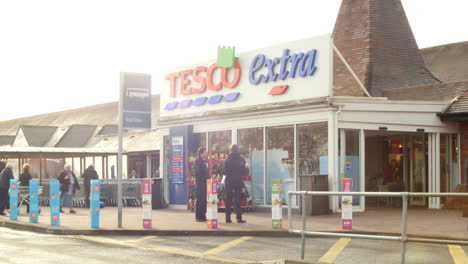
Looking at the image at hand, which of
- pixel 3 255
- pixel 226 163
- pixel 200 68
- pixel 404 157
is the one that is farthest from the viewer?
pixel 200 68

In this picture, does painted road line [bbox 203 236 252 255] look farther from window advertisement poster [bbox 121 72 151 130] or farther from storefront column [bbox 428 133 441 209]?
storefront column [bbox 428 133 441 209]

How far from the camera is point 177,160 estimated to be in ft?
79.8

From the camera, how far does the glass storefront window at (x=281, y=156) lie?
20836mm

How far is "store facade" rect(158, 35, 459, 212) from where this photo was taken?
64.4 feet

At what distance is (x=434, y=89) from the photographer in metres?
23.0

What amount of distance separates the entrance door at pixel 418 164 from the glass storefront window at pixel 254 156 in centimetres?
484

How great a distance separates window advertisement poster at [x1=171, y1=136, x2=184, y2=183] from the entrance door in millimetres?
7500

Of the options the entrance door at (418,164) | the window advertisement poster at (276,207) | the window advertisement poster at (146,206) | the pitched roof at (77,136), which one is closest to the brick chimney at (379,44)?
the entrance door at (418,164)

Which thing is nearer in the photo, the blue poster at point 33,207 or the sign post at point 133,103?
the sign post at point 133,103

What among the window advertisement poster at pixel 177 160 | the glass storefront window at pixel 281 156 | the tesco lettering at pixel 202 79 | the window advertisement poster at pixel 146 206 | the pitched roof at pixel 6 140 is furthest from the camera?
the pitched roof at pixel 6 140

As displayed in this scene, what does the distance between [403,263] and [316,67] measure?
11.7m

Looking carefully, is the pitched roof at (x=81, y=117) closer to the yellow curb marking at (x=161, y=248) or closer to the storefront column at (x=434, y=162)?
the storefront column at (x=434, y=162)

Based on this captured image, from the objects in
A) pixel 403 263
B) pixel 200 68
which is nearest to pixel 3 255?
pixel 403 263

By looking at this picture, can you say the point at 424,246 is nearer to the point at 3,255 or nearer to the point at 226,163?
the point at 3,255
